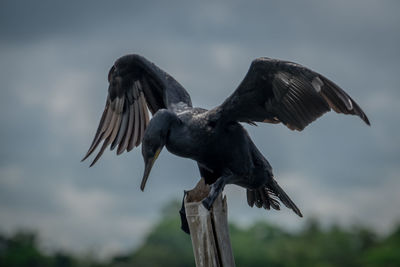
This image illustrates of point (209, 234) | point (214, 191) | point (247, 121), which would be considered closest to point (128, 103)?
point (247, 121)

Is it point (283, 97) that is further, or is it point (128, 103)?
point (128, 103)

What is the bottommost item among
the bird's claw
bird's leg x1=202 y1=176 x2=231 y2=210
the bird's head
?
the bird's claw

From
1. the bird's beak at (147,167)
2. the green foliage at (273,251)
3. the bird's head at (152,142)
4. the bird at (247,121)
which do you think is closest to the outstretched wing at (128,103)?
the bird at (247,121)

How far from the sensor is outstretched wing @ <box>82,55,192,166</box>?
28.3 ft

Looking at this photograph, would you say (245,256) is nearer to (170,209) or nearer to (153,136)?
(170,209)

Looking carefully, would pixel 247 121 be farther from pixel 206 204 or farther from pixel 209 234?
pixel 209 234

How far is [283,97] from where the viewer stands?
23.8ft

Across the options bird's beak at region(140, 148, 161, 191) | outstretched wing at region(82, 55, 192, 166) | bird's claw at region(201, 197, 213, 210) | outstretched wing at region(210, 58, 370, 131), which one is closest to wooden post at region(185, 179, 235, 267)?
bird's claw at region(201, 197, 213, 210)

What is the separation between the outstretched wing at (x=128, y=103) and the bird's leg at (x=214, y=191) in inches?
69.6

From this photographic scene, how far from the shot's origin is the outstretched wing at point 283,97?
22.8 ft

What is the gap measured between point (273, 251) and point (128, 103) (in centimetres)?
6077

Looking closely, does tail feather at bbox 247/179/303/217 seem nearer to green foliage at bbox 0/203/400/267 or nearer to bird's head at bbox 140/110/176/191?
bird's head at bbox 140/110/176/191

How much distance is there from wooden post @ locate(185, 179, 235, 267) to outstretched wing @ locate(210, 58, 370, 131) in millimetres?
1049

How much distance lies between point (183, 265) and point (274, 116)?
5870 cm
